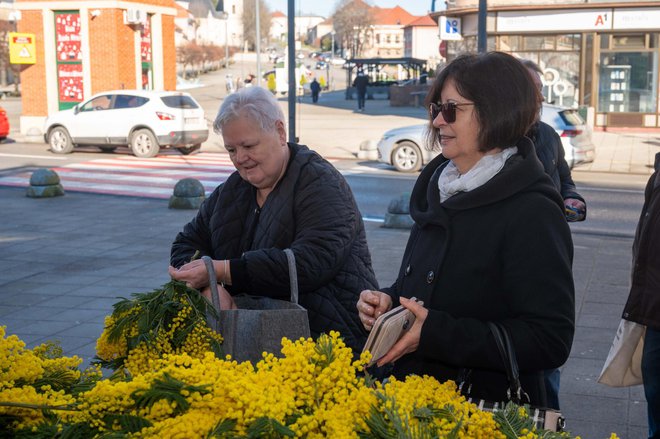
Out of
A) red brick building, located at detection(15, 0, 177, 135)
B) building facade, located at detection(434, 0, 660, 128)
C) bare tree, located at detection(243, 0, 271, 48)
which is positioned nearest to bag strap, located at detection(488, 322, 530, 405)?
building facade, located at detection(434, 0, 660, 128)

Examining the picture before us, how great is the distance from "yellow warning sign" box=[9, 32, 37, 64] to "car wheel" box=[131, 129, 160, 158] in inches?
270

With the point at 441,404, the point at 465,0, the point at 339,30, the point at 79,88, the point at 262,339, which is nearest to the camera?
the point at 441,404

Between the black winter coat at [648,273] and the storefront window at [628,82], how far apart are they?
26088 mm

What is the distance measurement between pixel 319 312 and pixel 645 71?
27.3 metres

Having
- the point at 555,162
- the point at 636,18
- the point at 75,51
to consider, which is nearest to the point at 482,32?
the point at 555,162

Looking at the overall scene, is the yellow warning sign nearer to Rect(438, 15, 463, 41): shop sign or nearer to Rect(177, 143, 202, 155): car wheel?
Rect(177, 143, 202, 155): car wheel

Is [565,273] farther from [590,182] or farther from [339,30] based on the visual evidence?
[339,30]

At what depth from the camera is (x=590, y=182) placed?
688 inches

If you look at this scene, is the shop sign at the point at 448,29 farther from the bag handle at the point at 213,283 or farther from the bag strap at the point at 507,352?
the bag strap at the point at 507,352

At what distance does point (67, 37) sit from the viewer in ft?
91.5

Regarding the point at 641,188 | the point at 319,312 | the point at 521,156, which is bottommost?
the point at 641,188

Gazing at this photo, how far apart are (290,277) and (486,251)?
31.7 inches

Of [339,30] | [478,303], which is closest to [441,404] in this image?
[478,303]

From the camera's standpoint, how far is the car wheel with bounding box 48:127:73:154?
74.0 feet
